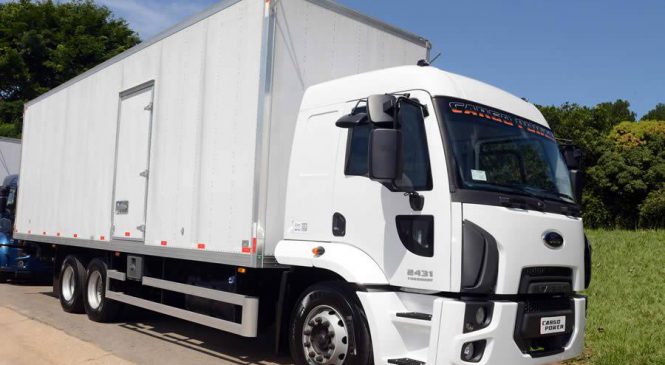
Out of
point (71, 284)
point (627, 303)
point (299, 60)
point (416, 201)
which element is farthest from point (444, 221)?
point (71, 284)

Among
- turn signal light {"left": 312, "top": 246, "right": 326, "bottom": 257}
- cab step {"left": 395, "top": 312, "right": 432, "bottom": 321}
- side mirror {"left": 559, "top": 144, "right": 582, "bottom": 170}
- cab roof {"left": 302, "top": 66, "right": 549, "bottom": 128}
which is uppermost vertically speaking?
cab roof {"left": 302, "top": 66, "right": 549, "bottom": 128}

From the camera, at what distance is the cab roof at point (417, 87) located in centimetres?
491

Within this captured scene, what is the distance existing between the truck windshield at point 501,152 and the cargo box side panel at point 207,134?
2095 mm

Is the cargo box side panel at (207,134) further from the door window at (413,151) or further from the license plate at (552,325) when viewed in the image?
the license plate at (552,325)

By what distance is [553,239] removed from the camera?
15.7 feet

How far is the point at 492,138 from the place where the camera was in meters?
5.00

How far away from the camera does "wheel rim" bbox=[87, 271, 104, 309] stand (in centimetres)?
903

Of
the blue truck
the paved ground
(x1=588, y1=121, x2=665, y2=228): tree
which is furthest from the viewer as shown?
(x1=588, y1=121, x2=665, y2=228): tree

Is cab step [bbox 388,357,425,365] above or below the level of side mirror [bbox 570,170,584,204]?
below

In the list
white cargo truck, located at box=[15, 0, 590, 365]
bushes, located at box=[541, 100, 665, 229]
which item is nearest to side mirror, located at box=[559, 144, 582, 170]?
white cargo truck, located at box=[15, 0, 590, 365]

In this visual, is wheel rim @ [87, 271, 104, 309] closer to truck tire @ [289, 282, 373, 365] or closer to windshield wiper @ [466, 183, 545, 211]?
truck tire @ [289, 282, 373, 365]

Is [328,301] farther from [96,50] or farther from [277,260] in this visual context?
[96,50]

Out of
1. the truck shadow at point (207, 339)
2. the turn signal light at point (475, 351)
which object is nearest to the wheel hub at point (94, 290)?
the truck shadow at point (207, 339)

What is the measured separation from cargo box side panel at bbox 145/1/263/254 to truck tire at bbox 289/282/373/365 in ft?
3.22
